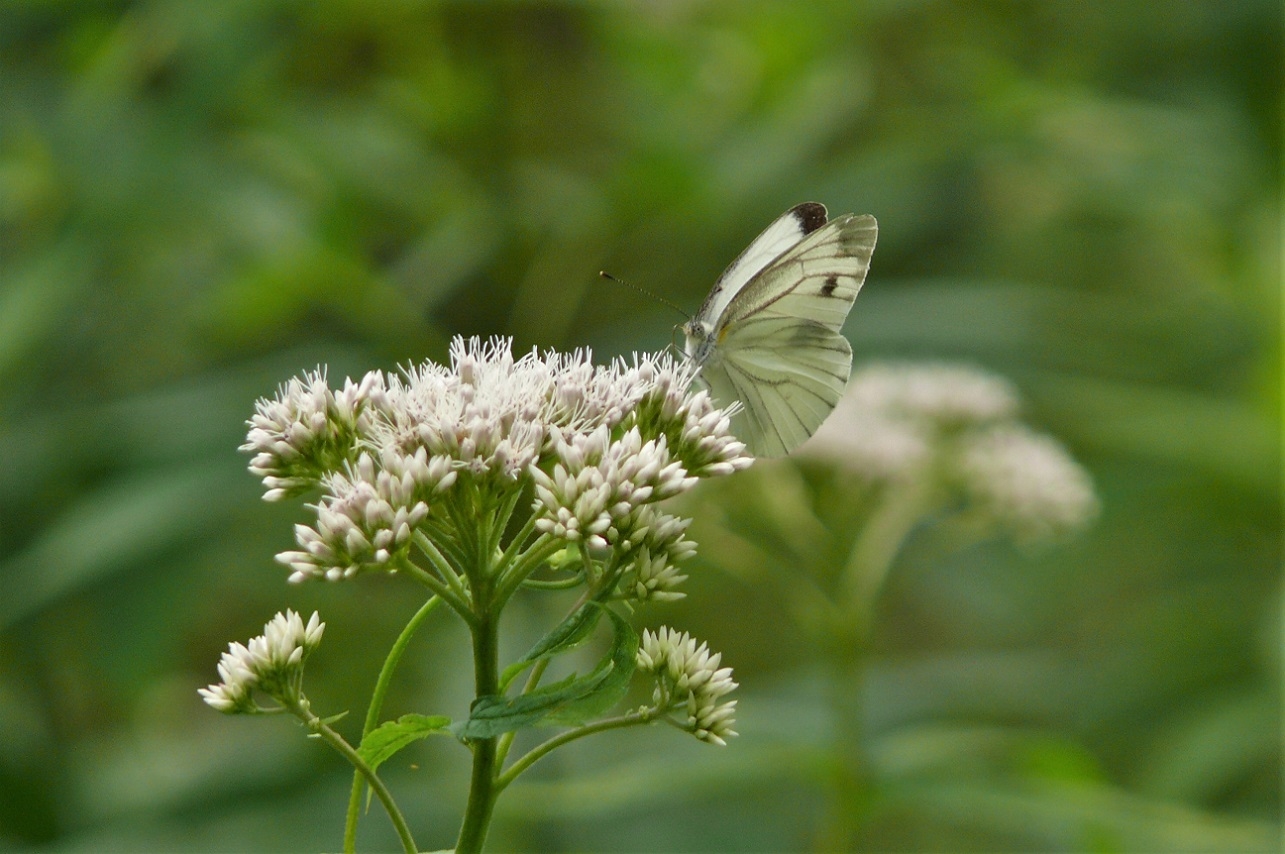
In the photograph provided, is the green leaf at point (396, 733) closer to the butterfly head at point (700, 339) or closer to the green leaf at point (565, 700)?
the green leaf at point (565, 700)

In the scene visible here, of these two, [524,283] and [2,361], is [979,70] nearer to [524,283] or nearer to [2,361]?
[524,283]

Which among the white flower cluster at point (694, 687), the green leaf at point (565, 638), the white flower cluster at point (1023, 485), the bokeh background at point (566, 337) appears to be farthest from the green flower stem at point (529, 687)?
the white flower cluster at point (1023, 485)

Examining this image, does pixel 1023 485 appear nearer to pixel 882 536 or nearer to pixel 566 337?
pixel 882 536

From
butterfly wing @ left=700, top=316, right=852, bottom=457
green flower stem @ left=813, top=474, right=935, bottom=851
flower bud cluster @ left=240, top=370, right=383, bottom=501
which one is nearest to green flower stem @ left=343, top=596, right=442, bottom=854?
flower bud cluster @ left=240, top=370, right=383, bottom=501

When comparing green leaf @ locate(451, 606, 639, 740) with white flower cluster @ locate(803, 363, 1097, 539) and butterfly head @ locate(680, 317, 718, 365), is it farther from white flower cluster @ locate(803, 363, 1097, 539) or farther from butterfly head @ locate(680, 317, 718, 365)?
white flower cluster @ locate(803, 363, 1097, 539)

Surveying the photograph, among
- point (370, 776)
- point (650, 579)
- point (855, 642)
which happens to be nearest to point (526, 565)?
point (650, 579)

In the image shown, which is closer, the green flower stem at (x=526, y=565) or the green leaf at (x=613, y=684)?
the green leaf at (x=613, y=684)
